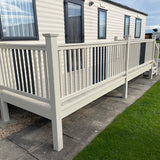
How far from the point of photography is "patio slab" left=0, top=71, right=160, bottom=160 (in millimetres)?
2041

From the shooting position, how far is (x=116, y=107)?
11.5 ft

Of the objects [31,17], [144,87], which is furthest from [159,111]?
[31,17]

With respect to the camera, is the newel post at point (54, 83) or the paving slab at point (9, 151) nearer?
the newel post at point (54, 83)

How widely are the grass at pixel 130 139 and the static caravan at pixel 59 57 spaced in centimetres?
55

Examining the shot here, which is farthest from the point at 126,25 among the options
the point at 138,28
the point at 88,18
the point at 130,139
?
the point at 130,139

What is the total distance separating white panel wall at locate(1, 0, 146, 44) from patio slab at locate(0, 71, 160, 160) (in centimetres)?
198

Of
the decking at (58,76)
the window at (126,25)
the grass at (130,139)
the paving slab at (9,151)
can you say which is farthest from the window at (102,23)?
the paving slab at (9,151)

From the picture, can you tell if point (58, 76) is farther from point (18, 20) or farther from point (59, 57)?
point (18, 20)

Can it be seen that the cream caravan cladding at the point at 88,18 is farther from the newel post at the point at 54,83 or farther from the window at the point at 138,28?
the newel post at the point at 54,83

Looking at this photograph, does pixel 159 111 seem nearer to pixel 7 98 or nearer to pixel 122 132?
pixel 122 132

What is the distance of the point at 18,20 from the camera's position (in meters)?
3.12

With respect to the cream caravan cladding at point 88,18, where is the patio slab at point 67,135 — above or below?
below

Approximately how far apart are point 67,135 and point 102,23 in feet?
15.4

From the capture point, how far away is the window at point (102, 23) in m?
5.62
